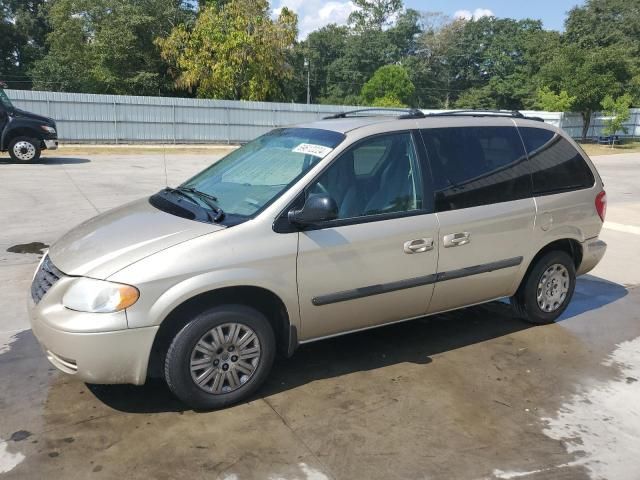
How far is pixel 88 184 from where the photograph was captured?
13023 mm

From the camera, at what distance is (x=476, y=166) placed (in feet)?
14.8

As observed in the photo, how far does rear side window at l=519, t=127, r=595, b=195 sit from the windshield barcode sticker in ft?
6.34

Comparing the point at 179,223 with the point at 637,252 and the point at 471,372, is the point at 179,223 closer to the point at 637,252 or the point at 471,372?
the point at 471,372

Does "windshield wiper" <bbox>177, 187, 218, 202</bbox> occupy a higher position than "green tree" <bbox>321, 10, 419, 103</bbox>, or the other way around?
"green tree" <bbox>321, 10, 419, 103</bbox>

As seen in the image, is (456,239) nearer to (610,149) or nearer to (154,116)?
(154,116)

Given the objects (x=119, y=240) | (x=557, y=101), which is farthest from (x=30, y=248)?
(x=557, y=101)

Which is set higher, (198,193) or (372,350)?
(198,193)

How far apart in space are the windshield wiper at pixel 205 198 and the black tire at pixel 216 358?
58cm

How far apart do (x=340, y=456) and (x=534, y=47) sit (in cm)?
5713

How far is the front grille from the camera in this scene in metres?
3.43

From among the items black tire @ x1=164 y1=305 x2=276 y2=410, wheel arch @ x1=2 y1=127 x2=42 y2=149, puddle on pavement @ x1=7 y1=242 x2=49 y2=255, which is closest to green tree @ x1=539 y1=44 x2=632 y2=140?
wheel arch @ x1=2 y1=127 x2=42 y2=149

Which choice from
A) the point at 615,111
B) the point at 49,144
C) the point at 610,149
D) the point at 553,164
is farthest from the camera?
the point at 615,111

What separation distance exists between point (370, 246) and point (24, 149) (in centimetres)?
1531

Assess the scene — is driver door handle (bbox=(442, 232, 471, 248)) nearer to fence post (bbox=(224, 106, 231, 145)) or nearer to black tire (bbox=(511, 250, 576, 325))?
black tire (bbox=(511, 250, 576, 325))
